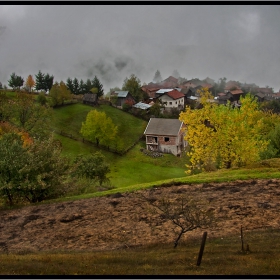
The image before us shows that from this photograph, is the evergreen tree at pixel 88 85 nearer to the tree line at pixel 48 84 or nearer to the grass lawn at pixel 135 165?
the tree line at pixel 48 84

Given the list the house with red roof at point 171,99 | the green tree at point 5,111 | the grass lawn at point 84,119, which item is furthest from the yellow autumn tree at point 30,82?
the green tree at point 5,111

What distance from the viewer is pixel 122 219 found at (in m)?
14.5

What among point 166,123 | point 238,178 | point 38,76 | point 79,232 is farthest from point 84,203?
point 38,76

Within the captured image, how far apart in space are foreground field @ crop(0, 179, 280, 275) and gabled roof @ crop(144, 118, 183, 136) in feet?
98.6

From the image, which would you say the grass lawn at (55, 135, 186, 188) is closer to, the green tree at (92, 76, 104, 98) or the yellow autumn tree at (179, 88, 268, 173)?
the yellow autumn tree at (179, 88, 268, 173)

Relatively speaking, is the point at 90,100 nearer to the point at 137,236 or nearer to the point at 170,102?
the point at 170,102

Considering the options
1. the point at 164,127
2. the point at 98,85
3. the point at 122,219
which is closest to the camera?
the point at 122,219

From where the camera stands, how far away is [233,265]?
28.8ft

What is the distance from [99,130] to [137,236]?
113 ft

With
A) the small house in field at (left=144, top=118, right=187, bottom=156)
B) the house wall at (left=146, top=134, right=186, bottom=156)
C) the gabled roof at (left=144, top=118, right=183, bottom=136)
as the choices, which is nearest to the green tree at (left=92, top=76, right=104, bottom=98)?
the gabled roof at (left=144, top=118, right=183, bottom=136)

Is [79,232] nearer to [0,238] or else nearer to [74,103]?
[0,238]

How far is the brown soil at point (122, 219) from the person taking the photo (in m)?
12.7

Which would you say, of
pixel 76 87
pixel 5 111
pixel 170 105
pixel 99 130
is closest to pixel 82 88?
pixel 76 87

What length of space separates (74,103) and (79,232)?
49199mm
